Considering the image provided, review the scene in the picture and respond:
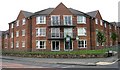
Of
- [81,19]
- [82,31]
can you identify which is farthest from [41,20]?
[82,31]

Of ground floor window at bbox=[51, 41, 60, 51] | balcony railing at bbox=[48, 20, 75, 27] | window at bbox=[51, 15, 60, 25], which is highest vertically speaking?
window at bbox=[51, 15, 60, 25]

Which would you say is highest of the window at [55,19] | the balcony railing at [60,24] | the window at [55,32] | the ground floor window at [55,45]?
the window at [55,19]

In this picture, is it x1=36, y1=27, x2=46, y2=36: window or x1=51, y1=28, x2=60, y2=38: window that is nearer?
x1=51, y1=28, x2=60, y2=38: window

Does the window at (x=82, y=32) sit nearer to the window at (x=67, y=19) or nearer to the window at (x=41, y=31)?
the window at (x=67, y=19)

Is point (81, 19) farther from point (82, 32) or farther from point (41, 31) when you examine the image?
point (41, 31)

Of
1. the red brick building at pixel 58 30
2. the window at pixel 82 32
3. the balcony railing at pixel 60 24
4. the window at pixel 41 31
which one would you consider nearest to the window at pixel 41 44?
the red brick building at pixel 58 30

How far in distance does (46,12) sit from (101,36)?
1296 centimetres

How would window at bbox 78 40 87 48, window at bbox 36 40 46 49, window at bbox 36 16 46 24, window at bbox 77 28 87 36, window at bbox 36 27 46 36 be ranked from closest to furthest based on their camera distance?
1. window at bbox 36 40 46 49
2. window at bbox 36 27 46 36
3. window at bbox 36 16 46 24
4. window at bbox 78 40 87 48
5. window at bbox 77 28 87 36

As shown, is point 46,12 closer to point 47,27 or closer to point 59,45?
point 47,27

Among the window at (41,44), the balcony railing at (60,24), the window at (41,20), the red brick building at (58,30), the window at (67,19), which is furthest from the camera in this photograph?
the window at (41,20)

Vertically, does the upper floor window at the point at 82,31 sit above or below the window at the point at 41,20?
below

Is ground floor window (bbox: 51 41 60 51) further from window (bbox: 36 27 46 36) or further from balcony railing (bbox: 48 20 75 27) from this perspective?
balcony railing (bbox: 48 20 75 27)

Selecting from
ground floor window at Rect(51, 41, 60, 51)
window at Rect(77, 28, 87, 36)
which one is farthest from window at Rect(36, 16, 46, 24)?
window at Rect(77, 28, 87, 36)

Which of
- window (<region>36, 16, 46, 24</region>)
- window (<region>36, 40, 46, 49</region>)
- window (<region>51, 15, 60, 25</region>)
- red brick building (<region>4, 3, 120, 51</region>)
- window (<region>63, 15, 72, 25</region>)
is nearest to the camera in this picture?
red brick building (<region>4, 3, 120, 51</region>)
